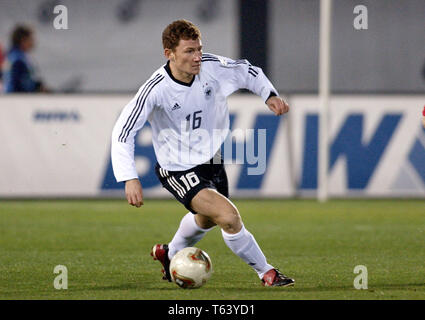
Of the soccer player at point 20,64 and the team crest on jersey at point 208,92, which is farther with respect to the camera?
the soccer player at point 20,64

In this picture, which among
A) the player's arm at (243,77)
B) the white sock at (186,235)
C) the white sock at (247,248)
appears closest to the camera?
the white sock at (247,248)

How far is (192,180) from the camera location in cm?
740

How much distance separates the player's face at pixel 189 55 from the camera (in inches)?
287

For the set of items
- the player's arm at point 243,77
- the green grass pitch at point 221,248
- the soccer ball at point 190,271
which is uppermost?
the player's arm at point 243,77

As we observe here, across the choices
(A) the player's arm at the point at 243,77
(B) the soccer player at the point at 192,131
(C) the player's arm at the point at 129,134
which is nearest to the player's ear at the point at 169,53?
(B) the soccer player at the point at 192,131

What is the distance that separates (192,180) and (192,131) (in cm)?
39

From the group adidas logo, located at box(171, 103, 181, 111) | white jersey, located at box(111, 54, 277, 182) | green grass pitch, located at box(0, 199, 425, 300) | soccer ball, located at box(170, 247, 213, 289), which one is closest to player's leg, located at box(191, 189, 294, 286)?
green grass pitch, located at box(0, 199, 425, 300)

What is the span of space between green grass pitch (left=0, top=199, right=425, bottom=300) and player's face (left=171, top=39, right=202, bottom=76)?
5.21 feet

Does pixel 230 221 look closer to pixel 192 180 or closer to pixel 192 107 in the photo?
pixel 192 180

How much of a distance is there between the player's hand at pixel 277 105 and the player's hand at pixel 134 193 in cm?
113

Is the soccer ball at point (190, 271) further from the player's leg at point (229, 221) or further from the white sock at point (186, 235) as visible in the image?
the white sock at point (186, 235)

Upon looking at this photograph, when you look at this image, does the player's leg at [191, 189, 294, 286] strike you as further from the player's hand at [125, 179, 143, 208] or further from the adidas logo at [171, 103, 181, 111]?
the adidas logo at [171, 103, 181, 111]

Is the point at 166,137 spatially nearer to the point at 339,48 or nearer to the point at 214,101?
the point at 214,101
